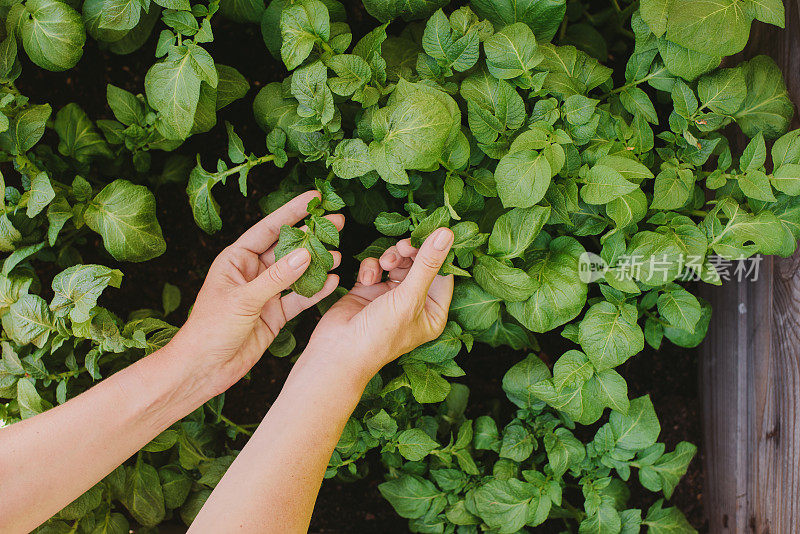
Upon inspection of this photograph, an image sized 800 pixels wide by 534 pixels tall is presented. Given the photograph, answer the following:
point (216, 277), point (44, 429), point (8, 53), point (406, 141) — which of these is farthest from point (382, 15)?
point (44, 429)

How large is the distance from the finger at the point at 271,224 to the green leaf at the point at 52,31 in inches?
15.1

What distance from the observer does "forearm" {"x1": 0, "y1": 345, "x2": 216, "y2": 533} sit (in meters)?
0.85

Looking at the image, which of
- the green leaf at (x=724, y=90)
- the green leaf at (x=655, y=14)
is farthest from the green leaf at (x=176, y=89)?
the green leaf at (x=724, y=90)

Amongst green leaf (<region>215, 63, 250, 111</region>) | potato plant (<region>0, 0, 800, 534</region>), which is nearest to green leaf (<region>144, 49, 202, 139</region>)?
potato plant (<region>0, 0, 800, 534</region>)

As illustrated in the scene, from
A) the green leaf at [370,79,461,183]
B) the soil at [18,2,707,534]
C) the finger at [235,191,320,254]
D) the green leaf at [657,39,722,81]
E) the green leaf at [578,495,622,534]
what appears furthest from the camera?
the soil at [18,2,707,534]

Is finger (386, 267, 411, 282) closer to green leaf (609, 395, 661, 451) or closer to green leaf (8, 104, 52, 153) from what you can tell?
green leaf (609, 395, 661, 451)

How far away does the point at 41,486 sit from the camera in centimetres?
87

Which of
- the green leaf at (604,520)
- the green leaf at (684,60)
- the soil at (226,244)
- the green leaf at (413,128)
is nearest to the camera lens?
the green leaf at (413,128)

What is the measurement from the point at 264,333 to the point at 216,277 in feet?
0.47

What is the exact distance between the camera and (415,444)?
1.00 m

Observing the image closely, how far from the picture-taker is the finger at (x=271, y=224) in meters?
0.95

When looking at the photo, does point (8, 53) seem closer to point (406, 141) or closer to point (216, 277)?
point (216, 277)

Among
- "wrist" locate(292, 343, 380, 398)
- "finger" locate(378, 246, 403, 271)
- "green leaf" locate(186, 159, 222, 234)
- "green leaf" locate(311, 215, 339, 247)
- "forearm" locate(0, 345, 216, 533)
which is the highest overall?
"green leaf" locate(311, 215, 339, 247)

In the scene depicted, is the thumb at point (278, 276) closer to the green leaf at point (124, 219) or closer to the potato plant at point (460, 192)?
the potato plant at point (460, 192)
